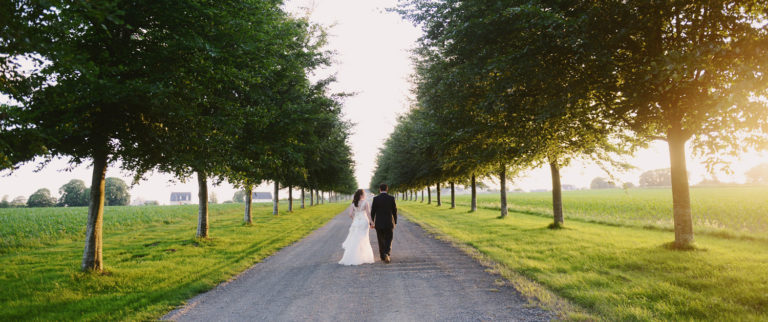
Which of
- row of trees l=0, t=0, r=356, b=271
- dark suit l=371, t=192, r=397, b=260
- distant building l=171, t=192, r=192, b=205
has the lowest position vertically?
distant building l=171, t=192, r=192, b=205

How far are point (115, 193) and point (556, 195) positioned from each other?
11358 centimetres

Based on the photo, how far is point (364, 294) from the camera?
608cm

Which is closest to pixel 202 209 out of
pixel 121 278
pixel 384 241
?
pixel 121 278

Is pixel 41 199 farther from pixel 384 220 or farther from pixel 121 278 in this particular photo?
pixel 384 220

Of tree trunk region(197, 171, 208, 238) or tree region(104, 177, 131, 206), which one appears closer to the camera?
tree trunk region(197, 171, 208, 238)

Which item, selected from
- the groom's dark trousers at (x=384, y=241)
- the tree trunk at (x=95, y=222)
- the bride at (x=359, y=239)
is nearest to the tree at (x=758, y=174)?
the groom's dark trousers at (x=384, y=241)

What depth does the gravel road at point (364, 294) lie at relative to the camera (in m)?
5.02

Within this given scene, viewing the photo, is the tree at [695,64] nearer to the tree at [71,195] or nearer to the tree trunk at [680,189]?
the tree trunk at [680,189]

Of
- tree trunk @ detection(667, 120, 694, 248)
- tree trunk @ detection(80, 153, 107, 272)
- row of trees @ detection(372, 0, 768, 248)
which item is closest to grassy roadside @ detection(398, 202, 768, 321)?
tree trunk @ detection(667, 120, 694, 248)

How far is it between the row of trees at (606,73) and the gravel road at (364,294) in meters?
4.18

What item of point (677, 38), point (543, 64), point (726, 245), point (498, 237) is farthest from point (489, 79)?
point (726, 245)

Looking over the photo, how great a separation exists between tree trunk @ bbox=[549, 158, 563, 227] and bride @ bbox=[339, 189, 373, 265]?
388 inches

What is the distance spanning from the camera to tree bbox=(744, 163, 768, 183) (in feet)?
334

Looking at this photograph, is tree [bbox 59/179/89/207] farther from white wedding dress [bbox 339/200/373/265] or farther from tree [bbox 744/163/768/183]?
tree [bbox 744/163/768/183]
